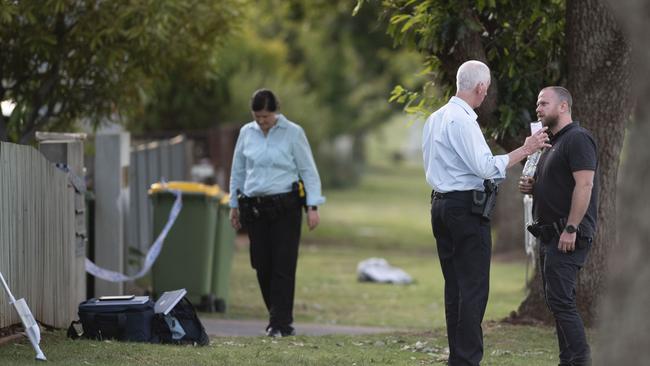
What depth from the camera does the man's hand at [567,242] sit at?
711 centimetres

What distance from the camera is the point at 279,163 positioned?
9633mm

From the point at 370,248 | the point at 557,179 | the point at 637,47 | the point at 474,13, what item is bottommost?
the point at 370,248

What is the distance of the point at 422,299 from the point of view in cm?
1541

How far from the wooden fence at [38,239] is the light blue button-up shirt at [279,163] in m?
1.44

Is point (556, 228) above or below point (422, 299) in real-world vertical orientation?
above

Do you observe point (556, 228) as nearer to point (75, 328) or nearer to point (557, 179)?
point (557, 179)


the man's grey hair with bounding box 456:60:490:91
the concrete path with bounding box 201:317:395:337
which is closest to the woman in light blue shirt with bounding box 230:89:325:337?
the concrete path with bounding box 201:317:395:337

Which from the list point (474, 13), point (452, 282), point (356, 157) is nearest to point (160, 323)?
point (452, 282)

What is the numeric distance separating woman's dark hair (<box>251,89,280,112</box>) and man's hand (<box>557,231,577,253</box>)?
126 inches

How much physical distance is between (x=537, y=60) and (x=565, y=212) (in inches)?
131

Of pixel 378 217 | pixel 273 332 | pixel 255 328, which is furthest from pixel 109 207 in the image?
pixel 378 217

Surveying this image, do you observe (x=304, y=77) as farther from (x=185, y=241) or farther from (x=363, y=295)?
(x=185, y=241)

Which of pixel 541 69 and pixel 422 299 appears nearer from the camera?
pixel 541 69

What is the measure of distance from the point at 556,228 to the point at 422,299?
826 centimetres
